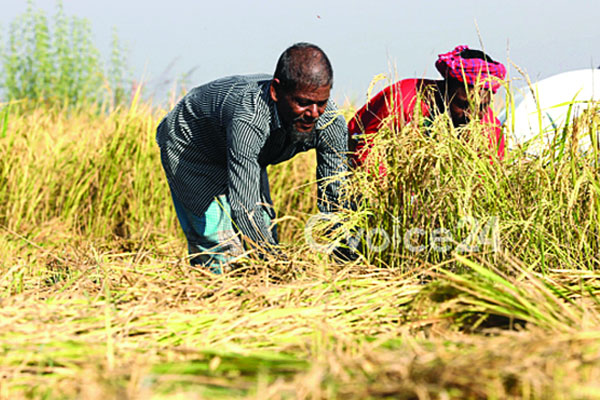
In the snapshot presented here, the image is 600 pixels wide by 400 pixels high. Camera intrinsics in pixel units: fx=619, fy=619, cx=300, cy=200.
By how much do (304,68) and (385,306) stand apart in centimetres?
101

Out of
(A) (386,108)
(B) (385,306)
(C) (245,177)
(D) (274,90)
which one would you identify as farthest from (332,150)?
(B) (385,306)

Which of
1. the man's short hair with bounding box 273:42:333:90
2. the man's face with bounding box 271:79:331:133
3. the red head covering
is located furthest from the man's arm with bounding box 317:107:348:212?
the red head covering

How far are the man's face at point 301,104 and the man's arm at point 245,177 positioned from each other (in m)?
0.13

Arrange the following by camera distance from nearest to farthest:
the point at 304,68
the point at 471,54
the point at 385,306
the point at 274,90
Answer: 1. the point at 385,306
2. the point at 304,68
3. the point at 274,90
4. the point at 471,54

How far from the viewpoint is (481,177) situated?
6.50 feet

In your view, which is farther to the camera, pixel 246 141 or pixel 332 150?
pixel 332 150

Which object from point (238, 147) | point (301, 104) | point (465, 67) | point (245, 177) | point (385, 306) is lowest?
point (385, 306)

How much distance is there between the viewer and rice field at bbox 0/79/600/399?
1019 millimetres

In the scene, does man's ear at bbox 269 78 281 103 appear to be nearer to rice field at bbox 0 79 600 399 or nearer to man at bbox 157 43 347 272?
man at bbox 157 43 347 272

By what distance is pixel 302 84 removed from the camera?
2.22 m

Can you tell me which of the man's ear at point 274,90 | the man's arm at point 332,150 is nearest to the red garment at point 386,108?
the man's arm at point 332,150

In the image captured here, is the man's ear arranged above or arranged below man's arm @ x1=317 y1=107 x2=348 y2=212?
above

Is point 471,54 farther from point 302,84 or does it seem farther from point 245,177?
point 245,177

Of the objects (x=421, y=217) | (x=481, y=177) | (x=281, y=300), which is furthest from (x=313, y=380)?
(x=481, y=177)
